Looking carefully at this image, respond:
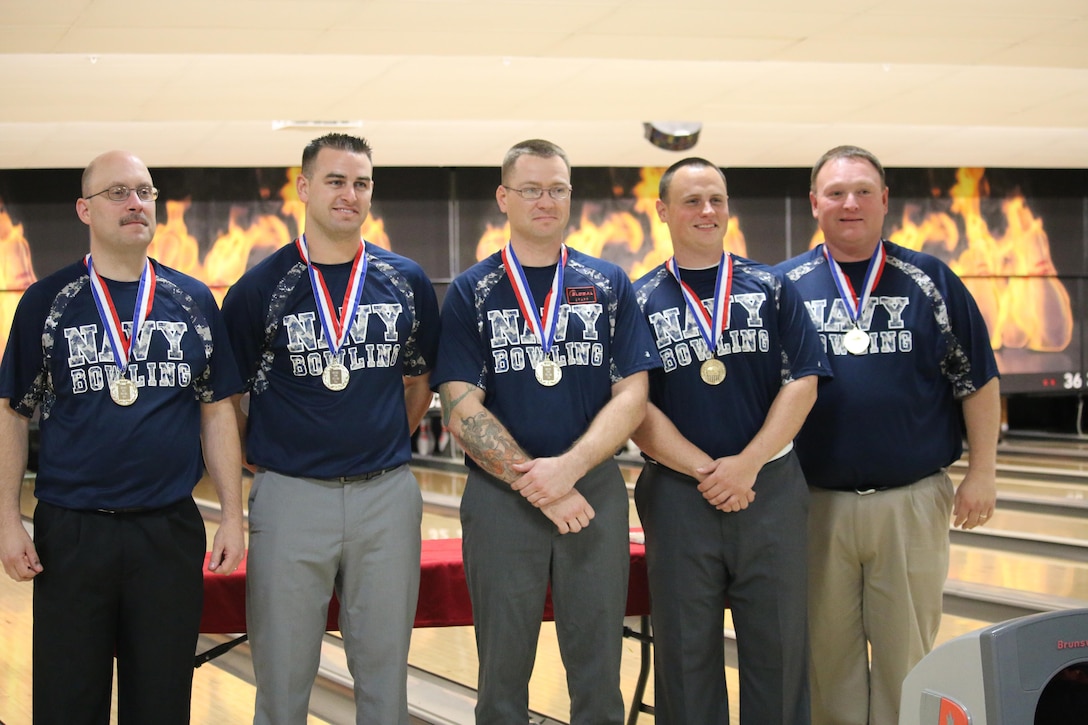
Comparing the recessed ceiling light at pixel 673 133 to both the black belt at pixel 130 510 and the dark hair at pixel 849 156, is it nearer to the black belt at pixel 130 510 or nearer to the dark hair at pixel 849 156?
the dark hair at pixel 849 156

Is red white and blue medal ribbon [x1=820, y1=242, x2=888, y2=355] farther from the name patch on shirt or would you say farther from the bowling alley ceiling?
the bowling alley ceiling

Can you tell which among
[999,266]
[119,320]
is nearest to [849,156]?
[119,320]

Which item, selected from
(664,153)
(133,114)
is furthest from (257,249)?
(664,153)

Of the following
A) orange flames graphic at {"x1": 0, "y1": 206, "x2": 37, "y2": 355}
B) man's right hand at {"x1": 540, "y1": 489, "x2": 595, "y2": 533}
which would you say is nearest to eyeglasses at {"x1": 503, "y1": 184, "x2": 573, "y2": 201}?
man's right hand at {"x1": 540, "y1": 489, "x2": 595, "y2": 533}

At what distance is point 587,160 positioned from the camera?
9016 millimetres

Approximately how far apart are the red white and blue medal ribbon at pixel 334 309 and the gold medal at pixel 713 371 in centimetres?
79

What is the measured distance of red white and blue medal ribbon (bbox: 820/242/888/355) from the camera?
8.38ft

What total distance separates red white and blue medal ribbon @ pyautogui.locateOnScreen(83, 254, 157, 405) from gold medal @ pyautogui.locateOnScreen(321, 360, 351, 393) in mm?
385

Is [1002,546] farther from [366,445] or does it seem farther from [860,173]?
[366,445]

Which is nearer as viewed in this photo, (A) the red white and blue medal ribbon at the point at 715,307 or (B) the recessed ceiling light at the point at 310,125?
(A) the red white and blue medal ribbon at the point at 715,307

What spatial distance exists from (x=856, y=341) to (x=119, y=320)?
5.49ft

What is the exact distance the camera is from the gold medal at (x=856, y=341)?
2.55 meters

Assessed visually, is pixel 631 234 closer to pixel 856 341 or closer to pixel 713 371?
pixel 856 341

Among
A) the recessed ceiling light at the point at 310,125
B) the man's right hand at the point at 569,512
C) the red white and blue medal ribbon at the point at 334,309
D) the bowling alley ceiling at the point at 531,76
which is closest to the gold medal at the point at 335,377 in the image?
the red white and blue medal ribbon at the point at 334,309
